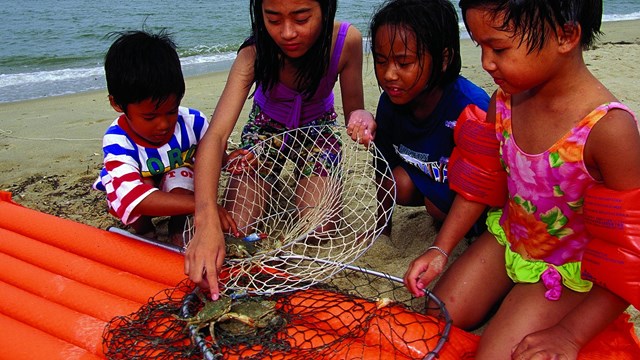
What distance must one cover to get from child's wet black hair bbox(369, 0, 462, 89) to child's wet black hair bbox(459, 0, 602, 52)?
0.57 metres

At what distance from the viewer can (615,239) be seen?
1.73 m

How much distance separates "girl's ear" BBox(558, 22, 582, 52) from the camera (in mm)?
1798

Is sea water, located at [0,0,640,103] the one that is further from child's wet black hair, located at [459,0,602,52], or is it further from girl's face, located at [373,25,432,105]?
child's wet black hair, located at [459,0,602,52]

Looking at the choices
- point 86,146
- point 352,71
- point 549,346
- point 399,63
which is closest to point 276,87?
point 352,71

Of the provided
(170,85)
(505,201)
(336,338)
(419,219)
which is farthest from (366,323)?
(170,85)

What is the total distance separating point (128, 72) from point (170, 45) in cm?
34

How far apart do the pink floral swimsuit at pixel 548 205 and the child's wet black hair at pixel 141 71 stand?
1507 mm

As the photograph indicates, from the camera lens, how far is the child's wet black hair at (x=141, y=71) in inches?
105

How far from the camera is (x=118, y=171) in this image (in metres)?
2.79

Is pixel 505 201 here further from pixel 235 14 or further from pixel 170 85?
pixel 235 14

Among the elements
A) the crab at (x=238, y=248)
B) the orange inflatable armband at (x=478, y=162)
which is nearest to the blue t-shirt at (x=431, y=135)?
the orange inflatable armband at (x=478, y=162)

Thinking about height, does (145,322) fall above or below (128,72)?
below

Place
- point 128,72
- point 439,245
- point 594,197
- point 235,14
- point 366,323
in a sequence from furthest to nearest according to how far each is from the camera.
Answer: point 235,14
point 128,72
point 439,245
point 366,323
point 594,197

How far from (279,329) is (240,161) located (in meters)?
1.20
